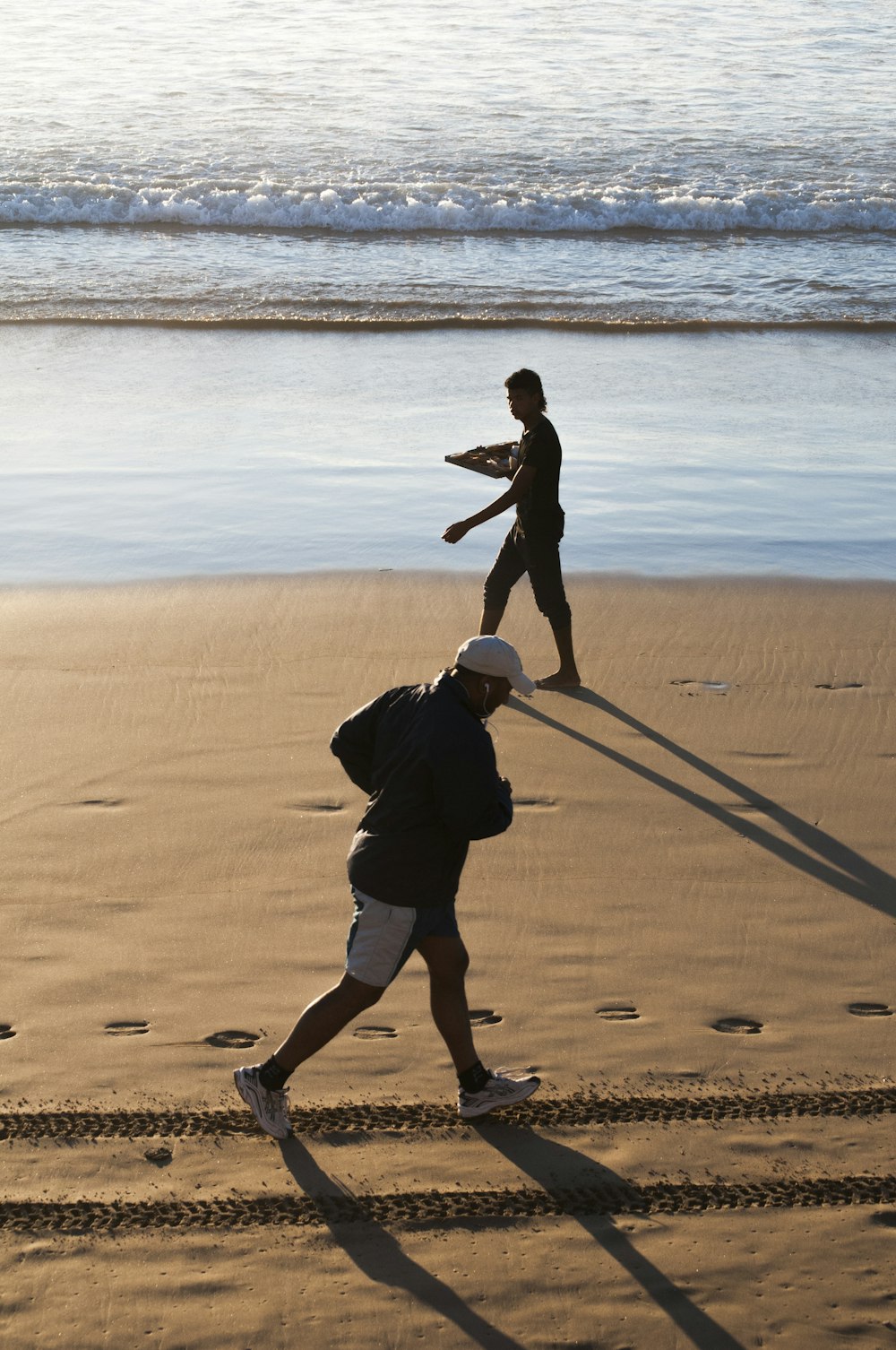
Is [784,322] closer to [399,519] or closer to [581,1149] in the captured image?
[399,519]

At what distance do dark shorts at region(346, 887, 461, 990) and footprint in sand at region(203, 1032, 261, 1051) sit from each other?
72 centimetres

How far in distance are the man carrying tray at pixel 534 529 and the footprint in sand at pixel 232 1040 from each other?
286 cm

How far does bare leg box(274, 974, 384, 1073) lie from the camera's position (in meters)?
3.94

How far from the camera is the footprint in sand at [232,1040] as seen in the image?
14.5 ft

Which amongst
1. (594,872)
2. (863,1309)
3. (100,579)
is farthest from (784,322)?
(863,1309)

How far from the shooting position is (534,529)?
684 centimetres

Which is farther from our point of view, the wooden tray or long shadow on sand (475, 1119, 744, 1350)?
the wooden tray

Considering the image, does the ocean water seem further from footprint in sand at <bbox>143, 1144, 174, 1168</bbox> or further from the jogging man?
footprint in sand at <bbox>143, 1144, 174, 1168</bbox>

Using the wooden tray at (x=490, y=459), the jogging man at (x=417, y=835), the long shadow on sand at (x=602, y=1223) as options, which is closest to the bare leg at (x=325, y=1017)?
the jogging man at (x=417, y=835)

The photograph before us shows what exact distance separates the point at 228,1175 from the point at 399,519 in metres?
5.74

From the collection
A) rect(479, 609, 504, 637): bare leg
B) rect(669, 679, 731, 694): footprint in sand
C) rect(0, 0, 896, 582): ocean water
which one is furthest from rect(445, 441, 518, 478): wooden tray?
rect(0, 0, 896, 582): ocean water

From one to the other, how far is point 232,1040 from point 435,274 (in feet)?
45.6

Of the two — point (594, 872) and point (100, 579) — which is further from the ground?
point (100, 579)

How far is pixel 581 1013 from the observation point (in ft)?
15.2
